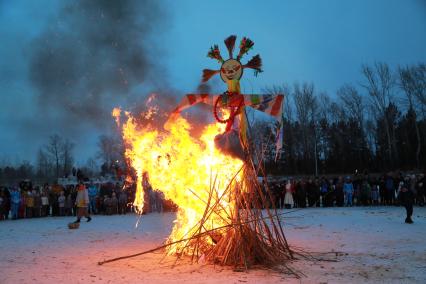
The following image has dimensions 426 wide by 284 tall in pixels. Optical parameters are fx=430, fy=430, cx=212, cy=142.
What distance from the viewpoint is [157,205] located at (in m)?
20.8

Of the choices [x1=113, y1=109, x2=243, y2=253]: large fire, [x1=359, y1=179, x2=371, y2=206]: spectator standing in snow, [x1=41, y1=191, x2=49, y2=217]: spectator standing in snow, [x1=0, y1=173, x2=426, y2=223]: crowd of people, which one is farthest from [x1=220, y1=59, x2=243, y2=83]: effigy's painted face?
[x1=41, y1=191, x2=49, y2=217]: spectator standing in snow

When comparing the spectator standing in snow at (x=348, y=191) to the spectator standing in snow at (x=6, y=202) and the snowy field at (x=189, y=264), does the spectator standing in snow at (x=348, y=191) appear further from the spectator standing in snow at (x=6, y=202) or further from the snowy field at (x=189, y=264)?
the spectator standing in snow at (x=6, y=202)

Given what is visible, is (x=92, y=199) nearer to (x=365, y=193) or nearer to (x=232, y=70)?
Result: (x=365, y=193)

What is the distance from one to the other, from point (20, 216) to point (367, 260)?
16562mm

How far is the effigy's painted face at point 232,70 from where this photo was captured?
925 centimetres

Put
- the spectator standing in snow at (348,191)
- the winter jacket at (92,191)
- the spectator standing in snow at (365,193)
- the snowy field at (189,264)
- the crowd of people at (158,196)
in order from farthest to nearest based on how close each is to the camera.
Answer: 1. the winter jacket at (92,191)
2. the spectator standing in snow at (348,191)
3. the spectator standing in snow at (365,193)
4. the crowd of people at (158,196)
5. the snowy field at (189,264)

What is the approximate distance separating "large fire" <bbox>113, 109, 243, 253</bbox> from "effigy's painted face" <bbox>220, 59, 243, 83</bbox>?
1134mm

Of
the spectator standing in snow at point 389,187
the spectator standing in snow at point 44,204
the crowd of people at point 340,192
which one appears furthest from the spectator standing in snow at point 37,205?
the spectator standing in snow at point 389,187

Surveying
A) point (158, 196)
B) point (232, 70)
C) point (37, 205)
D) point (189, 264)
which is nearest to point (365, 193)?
point (158, 196)

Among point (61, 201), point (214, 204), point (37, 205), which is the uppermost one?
point (214, 204)

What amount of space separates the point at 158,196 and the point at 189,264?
42.3 feet

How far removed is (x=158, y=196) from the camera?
20453 millimetres

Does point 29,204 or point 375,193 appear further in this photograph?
point 375,193

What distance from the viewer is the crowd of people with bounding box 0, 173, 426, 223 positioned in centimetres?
1948
